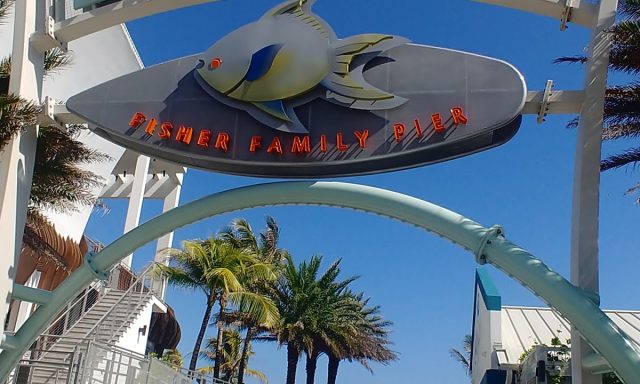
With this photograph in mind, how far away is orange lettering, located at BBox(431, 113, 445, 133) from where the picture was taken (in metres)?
13.6

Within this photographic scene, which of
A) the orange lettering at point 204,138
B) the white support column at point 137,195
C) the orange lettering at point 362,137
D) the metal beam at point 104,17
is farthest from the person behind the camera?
the white support column at point 137,195

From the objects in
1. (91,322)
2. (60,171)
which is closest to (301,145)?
(60,171)

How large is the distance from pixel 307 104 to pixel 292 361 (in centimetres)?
2800

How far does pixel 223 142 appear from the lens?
48.1ft

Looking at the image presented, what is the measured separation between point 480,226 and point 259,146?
4873 millimetres

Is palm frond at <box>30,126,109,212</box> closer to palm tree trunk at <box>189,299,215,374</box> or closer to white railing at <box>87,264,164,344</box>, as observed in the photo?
white railing at <box>87,264,164,344</box>

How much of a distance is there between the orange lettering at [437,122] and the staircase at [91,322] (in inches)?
415

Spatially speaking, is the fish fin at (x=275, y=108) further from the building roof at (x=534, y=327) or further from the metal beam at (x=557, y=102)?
the building roof at (x=534, y=327)

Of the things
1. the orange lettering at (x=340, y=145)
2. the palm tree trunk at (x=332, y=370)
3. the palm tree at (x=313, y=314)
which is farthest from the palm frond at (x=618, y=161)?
the palm tree trunk at (x=332, y=370)

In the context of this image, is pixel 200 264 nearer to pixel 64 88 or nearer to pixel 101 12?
pixel 64 88

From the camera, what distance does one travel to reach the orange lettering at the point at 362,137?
14.0m

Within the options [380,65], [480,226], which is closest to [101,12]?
[380,65]

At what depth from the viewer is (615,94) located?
1468 cm

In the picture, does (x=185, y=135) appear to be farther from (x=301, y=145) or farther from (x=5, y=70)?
(x=5, y=70)
